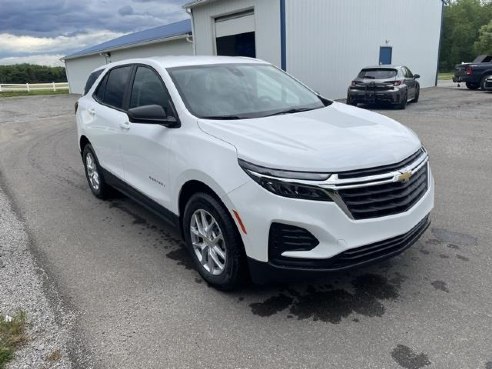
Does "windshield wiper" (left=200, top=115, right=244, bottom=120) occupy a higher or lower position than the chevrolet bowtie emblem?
higher

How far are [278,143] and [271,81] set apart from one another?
1629 mm

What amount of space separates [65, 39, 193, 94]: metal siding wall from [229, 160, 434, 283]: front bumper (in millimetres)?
19324

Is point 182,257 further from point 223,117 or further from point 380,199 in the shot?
point 380,199

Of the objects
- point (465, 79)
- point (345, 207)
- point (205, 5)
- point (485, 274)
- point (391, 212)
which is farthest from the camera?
point (465, 79)

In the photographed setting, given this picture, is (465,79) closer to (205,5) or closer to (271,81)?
(205,5)

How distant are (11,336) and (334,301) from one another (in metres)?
2.32

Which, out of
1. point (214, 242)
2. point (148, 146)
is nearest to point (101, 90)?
point (148, 146)

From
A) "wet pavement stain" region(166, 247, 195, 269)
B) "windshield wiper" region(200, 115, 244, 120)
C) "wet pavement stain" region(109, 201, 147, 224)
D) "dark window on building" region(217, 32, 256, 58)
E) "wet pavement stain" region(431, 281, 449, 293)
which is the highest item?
"dark window on building" region(217, 32, 256, 58)

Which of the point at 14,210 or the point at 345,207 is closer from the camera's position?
the point at 345,207

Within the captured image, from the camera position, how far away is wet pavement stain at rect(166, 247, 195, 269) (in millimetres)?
3814

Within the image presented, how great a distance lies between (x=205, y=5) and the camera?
18.5 meters

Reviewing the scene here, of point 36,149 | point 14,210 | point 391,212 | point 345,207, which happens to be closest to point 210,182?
point 345,207

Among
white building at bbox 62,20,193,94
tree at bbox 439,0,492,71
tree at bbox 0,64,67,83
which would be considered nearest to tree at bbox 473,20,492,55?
tree at bbox 439,0,492,71

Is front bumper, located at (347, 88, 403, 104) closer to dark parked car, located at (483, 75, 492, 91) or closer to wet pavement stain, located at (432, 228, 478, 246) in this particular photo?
dark parked car, located at (483, 75, 492, 91)
